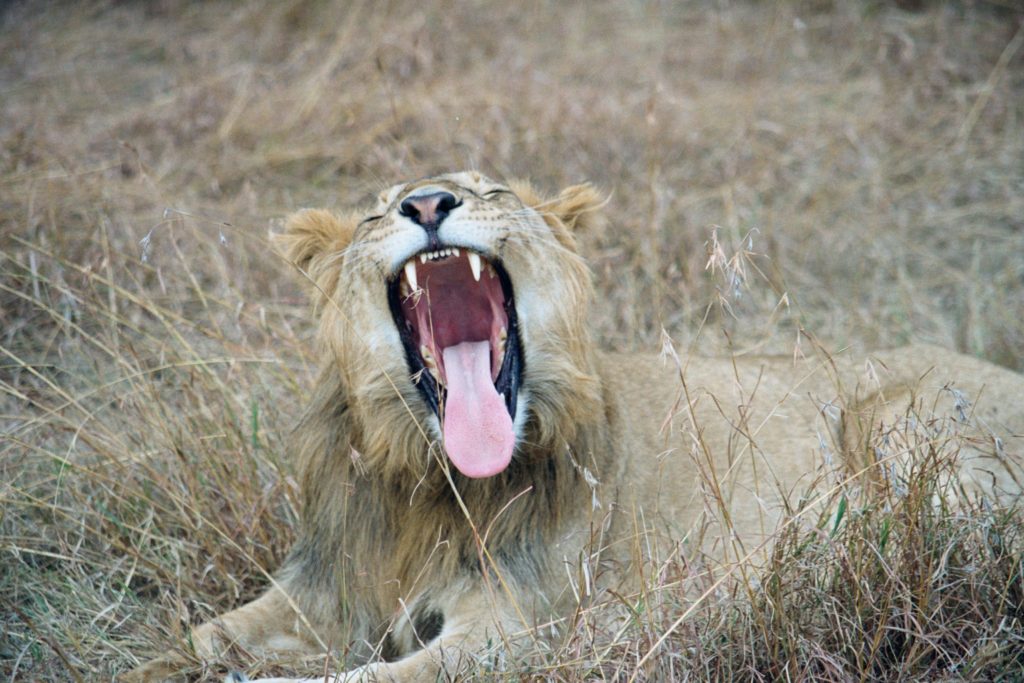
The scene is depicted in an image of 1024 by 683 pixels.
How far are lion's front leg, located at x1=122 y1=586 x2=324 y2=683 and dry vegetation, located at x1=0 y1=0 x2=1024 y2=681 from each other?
4.4 inches

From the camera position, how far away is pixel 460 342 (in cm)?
396

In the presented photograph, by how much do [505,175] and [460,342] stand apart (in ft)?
9.00

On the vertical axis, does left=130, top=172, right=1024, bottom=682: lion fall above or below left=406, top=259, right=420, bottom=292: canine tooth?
below

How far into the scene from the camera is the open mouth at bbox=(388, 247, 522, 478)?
352cm

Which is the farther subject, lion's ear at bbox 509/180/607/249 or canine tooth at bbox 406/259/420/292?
lion's ear at bbox 509/180/607/249

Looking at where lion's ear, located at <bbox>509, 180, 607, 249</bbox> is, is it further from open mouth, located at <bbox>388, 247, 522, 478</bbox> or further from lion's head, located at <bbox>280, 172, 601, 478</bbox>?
open mouth, located at <bbox>388, 247, 522, 478</bbox>

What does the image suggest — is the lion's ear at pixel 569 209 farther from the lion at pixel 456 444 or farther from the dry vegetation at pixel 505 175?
the dry vegetation at pixel 505 175

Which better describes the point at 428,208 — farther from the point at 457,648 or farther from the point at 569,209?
the point at 457,648

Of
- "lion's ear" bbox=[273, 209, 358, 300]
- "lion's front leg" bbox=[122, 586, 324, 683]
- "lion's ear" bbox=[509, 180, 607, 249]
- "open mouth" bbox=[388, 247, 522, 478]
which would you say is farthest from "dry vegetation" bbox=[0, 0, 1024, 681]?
"open mouth" bbox=[388, 247, 522, 478]

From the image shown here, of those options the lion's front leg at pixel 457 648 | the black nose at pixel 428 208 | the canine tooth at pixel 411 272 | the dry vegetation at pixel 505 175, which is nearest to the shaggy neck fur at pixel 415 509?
the lion's front leg at pixel 457 648

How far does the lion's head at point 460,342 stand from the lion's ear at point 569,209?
0.07 m

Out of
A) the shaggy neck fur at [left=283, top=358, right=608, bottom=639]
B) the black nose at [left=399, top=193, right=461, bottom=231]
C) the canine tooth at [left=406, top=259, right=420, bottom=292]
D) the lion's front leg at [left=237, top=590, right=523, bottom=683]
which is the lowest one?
the lion's front leg at [left=237, top=590, right=523, bottom=683]

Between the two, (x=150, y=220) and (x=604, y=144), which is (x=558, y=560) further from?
(x=604, y=144)

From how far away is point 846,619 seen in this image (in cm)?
319
